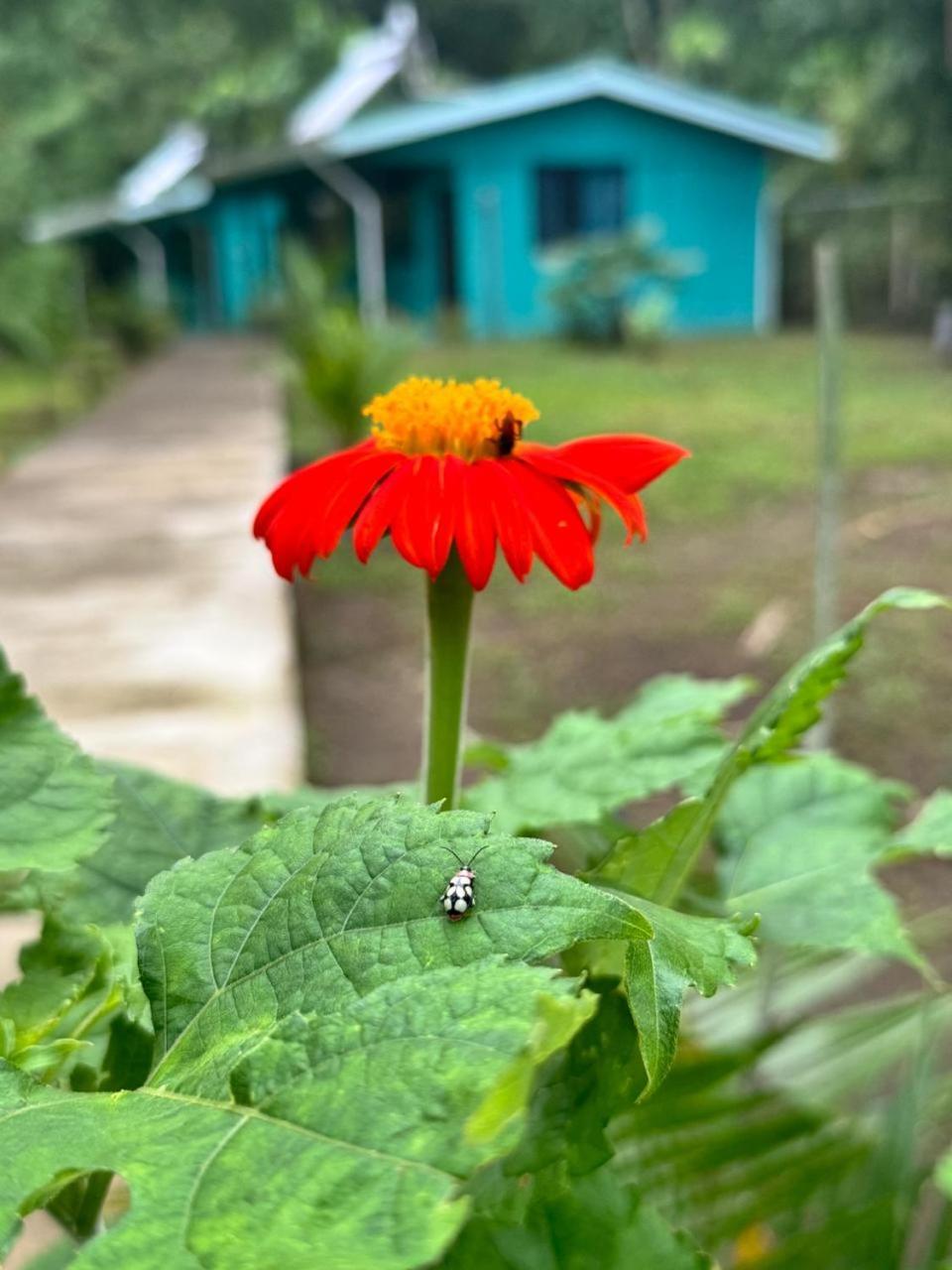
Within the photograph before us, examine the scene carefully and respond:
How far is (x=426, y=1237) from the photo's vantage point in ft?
0.80

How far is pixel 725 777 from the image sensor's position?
44cm

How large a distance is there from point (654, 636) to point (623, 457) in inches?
133

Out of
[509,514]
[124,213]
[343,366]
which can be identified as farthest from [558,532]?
[124,213]

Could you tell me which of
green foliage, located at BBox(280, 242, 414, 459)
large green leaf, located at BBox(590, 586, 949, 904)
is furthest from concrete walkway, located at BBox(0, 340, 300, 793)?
large green leaf, located at BBox(590, 586, 949, 904)

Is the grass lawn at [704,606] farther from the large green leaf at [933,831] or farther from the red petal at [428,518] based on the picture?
the red petal at [428,518]

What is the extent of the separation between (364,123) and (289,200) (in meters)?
1.86

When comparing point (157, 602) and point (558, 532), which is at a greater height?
point (558, 532)

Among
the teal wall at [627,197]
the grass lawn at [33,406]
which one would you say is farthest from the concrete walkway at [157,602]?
the teal wall at [627,197]

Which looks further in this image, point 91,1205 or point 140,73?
point 140,73

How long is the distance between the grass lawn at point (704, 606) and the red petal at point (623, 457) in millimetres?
2446

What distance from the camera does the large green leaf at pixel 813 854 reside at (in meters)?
0.55

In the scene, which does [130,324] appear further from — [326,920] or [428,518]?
[326,920]

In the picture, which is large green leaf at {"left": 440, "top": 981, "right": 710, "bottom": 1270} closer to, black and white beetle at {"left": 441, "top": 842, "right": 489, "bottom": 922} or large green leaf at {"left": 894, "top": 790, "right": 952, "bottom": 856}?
black and white beetle at {"left": 441, "top": 842, "right": 489, "bottom": 922}

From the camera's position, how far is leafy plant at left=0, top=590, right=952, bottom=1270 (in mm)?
273
